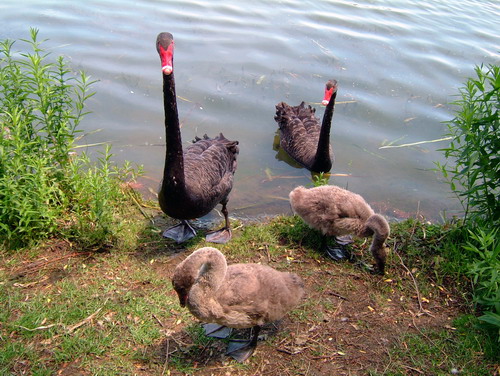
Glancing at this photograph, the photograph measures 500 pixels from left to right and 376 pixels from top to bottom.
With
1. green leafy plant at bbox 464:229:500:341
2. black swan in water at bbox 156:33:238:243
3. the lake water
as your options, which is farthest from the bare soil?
the lake water

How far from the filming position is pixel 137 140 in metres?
6.72

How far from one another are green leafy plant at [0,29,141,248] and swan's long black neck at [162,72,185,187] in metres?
0.58

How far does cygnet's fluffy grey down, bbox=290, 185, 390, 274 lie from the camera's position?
443 cm

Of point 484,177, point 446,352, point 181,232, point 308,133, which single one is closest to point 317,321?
point 446,352

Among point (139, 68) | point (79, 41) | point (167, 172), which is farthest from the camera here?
point (79, 41)

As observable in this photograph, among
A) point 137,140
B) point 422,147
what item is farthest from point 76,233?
point 422,147

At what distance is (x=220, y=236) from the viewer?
4.89 meters

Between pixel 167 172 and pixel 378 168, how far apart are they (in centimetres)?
358

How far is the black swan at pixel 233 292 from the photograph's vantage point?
3182 millimetres

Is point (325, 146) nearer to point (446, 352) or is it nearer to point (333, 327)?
point (333, 327)

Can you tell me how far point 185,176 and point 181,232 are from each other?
0.59m

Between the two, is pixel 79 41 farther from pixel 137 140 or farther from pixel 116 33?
pixel 137 140

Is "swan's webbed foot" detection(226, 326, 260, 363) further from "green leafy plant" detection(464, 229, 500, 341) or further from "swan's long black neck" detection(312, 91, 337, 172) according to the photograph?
"swan's long black neck" detection(312, 91, 337, 172)

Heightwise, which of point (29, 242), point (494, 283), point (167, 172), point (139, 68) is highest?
point (139, 68)
